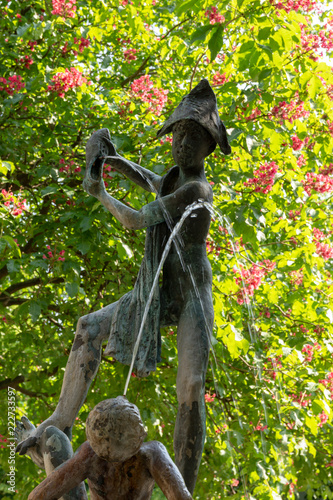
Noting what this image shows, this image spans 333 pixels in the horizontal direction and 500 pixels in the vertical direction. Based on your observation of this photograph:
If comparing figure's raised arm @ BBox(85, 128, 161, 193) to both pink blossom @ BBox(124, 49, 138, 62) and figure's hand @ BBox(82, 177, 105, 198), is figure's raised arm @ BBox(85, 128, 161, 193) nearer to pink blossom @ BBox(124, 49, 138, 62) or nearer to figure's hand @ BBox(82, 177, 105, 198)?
figure's hand @ BBox(82, 177, 105, 198)

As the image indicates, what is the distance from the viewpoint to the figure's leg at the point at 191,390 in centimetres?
274

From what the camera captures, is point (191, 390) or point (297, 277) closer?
point (191, 390)

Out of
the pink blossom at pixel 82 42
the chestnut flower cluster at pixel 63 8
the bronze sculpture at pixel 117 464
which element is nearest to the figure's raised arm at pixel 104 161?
the bronze sculpture at pixel 117 464

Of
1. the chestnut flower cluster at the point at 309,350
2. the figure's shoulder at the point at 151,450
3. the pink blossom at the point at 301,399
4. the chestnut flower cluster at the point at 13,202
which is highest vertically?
the chestnut flower cluster at the point at 13,202

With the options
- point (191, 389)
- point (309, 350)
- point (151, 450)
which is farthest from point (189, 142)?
point (309, 350)

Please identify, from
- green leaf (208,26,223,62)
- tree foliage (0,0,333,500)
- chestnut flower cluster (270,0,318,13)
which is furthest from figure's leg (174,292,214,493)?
chestnut flower cluster (270,0,318,13)

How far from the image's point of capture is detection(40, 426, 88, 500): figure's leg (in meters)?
2.74

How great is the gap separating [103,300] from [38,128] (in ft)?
6.34

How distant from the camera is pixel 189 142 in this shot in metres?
3.19

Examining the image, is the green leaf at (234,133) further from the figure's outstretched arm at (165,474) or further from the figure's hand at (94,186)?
the figure's outstretched arm at (165,474)

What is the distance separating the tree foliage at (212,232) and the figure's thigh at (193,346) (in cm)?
240

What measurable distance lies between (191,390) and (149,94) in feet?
14.3

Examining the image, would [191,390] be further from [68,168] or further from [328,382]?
[328,382]

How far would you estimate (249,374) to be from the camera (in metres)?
6.81
